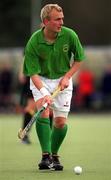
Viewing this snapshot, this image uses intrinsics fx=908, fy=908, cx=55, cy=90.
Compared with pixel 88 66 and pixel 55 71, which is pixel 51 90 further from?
pixel 88 66

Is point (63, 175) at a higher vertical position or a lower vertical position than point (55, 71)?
lower

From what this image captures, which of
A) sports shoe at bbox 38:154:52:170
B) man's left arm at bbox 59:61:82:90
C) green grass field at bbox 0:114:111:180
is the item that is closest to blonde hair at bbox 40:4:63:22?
man's left arm at bbox 59:61:82:90

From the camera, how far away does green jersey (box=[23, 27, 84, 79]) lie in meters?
10.8

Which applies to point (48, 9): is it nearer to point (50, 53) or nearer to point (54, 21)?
point (54, 21)

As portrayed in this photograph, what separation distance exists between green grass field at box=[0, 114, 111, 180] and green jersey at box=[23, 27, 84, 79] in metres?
1.22

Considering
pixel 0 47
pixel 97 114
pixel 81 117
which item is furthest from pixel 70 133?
pixel 0 47

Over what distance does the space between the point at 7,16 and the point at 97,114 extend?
7258mm

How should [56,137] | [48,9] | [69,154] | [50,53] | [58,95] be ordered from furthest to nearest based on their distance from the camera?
[69,154], [56,137], [58,95], [50,53], [48,9]

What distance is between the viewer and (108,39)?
34156mm

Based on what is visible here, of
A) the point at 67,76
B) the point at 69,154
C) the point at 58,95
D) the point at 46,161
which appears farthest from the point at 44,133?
the point at 69,154

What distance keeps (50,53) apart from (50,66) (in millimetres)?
174

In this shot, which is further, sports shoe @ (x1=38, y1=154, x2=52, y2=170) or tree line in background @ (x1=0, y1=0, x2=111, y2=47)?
tree line in background @ (x1=0, y1=0, x2=111, y2=47)

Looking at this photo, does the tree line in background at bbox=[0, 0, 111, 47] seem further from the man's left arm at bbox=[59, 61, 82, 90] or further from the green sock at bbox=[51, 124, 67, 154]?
the man's left arm at bbox=[59, 61, 82, 90]

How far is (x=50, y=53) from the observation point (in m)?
10.8
